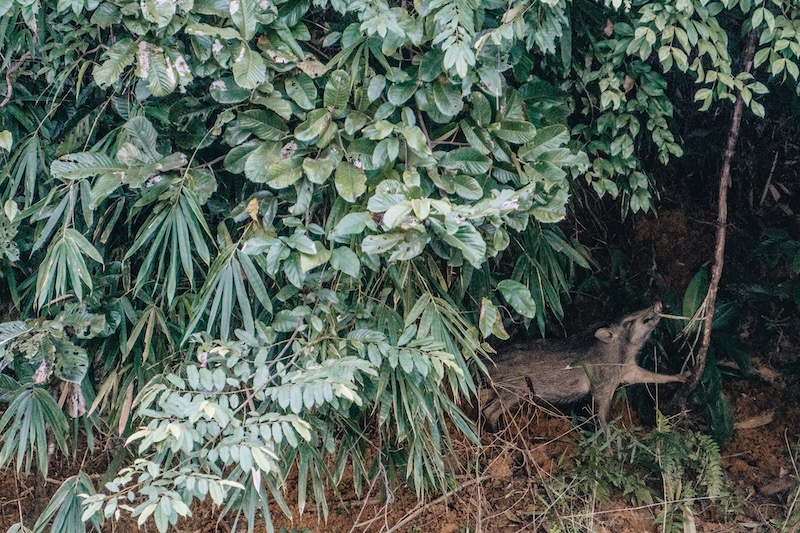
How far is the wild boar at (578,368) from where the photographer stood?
108 inches

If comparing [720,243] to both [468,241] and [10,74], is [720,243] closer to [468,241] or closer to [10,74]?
[468,241]

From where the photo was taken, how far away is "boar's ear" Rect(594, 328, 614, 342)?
273cm

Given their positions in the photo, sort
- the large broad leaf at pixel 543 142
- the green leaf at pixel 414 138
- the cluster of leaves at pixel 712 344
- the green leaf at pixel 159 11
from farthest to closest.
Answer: the cluster of leaves at pixel 712 344 < the large broad leaf at pixel 543 142 < the green leaf at pixel 414 138 < the green leaf at pixel 159 11

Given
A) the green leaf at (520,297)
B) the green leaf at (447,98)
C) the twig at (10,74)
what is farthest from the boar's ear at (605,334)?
the twig at (10,74)

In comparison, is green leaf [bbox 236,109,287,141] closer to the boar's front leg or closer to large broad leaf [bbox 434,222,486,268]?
large broad leaf [bbox 434,222,486,268]

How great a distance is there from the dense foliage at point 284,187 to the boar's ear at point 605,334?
2.06 ft

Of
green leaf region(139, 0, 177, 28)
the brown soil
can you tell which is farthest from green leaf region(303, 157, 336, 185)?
the brown soil

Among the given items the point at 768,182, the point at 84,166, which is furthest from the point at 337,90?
the point at 768,182

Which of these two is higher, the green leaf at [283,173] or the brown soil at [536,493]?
the green leaf at [283,173]

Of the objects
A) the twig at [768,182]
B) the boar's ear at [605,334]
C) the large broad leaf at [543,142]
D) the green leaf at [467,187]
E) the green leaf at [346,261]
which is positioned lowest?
the boar's ear at [605,334]

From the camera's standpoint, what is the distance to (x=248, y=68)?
1.69 m

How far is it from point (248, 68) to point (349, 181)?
35 cm

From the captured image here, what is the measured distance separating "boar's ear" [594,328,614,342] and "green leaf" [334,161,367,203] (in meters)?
1.32

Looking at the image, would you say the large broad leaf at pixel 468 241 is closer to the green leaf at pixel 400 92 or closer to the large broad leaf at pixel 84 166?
the green leaf at pixel 400 92
